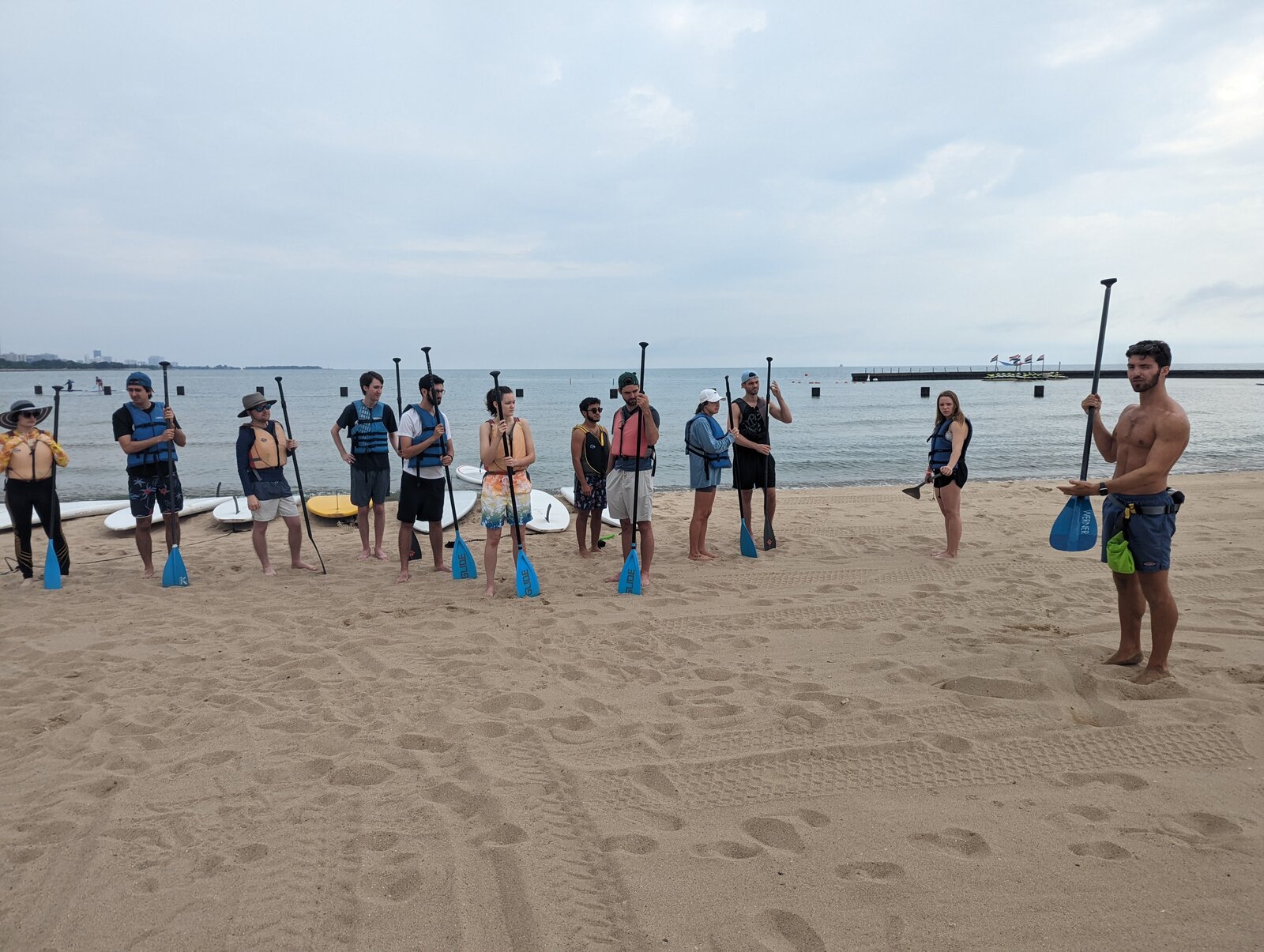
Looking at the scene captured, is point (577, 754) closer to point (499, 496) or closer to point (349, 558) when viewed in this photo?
point (499, 496)

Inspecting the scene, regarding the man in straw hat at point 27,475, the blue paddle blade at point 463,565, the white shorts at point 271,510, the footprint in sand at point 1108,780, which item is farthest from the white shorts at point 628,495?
the man in straw hat at point 27,475

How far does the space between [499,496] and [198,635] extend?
7.60ft

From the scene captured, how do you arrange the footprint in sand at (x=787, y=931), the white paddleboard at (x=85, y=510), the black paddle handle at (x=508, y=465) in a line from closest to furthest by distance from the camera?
the footprint in sand at (x=787, y=931) < the black paddle handle at (x=508, y=465) < the white paddleboard at (x=85, y=510)

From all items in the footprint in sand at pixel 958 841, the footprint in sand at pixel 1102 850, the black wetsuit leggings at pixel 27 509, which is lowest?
the footprint in sand at pixel 958 841

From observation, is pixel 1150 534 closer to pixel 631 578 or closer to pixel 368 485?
pixel 631 578

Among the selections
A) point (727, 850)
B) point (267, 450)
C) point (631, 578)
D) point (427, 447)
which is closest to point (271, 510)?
point (267, 450)

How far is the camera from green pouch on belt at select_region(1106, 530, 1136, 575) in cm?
380

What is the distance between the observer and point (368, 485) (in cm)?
734

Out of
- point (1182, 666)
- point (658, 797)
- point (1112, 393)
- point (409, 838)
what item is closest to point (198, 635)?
point (409, 838)

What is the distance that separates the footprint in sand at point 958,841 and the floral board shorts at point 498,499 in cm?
381

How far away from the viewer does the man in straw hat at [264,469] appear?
6.59 m

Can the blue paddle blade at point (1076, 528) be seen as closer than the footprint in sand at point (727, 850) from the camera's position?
No

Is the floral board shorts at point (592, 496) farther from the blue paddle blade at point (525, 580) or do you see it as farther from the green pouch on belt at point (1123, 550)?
the green pouch on belt at point (1123, 550)

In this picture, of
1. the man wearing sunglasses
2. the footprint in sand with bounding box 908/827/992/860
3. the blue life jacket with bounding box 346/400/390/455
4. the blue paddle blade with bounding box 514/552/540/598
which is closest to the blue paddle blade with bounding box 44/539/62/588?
the blue life jacket with bounding box 346/400/390/455
